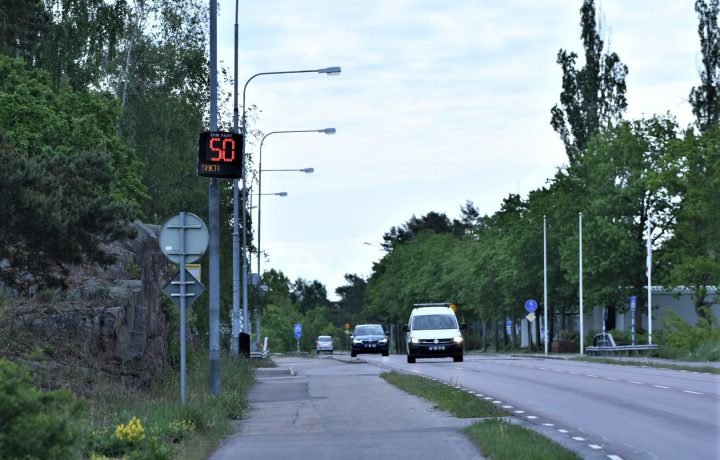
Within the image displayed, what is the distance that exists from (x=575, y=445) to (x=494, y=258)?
216 feet

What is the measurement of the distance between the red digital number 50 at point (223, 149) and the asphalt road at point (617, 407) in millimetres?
6550

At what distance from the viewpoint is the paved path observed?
577 inches

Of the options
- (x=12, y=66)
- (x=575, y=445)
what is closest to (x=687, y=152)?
(x=12, y=66)

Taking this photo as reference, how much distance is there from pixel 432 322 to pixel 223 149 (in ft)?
91.5

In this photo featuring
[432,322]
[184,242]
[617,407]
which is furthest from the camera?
[432,322]

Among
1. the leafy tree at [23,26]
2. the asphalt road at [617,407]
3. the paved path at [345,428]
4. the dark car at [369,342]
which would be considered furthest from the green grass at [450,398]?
the dark car at [369,342]

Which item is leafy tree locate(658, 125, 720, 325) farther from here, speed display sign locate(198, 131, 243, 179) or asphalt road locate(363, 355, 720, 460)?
speed display sign locate(198, 131, 243, 179)

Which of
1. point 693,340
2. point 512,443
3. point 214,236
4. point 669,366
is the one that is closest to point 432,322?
point 693,340

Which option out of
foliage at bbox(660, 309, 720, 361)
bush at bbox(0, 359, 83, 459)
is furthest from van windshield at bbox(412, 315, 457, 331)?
bush at bbox(0, 359, 83, 459)

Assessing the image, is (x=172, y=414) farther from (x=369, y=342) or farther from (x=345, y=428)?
(x=369, y=342)

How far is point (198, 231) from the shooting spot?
789 inches

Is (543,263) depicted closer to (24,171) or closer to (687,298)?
(687,298)

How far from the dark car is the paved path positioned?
3960 cm

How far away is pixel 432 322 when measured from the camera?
4962 centimetres
